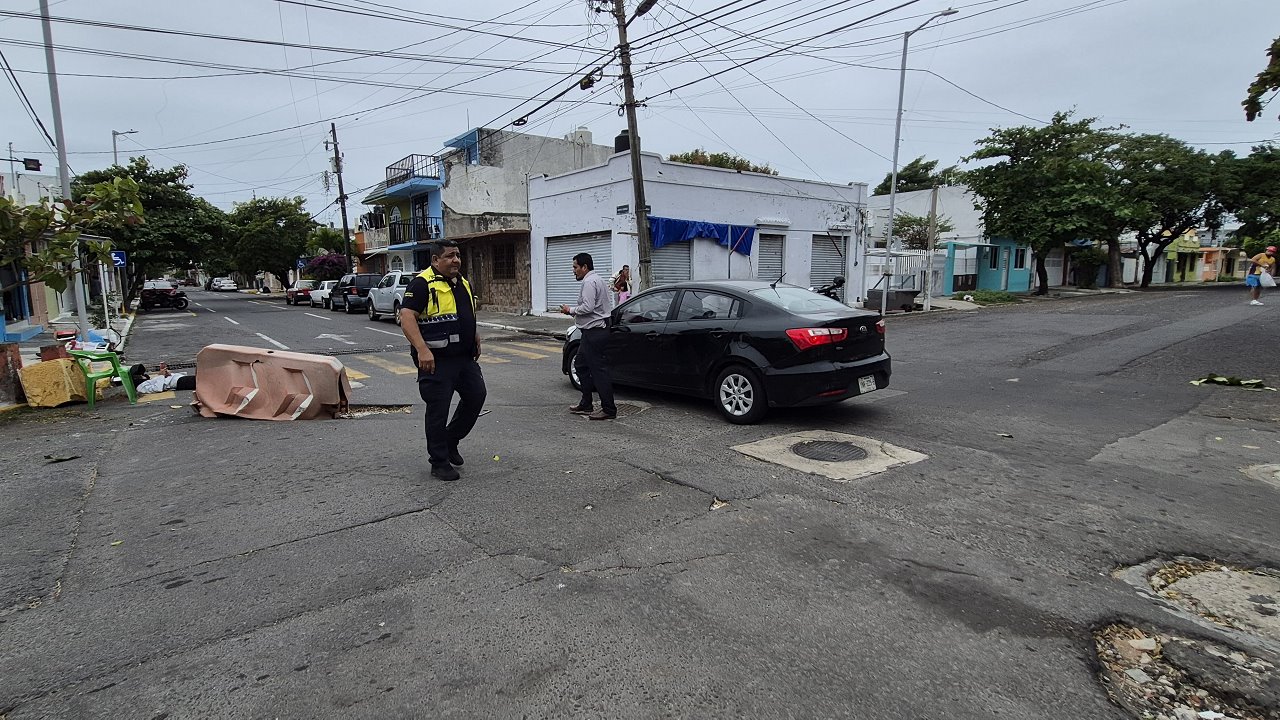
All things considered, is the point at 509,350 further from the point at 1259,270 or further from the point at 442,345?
the point at 1259,270

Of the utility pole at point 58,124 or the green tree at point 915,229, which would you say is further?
the green tree at point 915,229

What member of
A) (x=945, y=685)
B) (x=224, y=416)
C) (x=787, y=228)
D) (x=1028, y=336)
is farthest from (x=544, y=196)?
(x=945, y=685)

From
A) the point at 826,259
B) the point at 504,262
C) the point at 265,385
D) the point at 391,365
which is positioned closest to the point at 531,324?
the point at 504,262

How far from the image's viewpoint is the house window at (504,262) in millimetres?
25531

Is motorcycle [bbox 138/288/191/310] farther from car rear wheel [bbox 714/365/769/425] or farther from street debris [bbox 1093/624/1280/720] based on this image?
street debris [bbox 1093/624/1280/720]

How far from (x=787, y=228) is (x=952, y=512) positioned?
1910 cm

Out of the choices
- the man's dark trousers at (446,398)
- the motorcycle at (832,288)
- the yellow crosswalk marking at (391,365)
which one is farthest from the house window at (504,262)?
the man's dark trousers at (446,398)

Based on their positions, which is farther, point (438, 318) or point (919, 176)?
point (919, 176)

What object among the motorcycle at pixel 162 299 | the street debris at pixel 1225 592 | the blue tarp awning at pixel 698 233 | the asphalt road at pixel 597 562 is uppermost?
the blue tarp awning at pixel 698 233

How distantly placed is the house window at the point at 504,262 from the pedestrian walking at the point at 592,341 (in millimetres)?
18853

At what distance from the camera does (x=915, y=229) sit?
36969 mm

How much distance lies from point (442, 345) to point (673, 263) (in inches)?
617

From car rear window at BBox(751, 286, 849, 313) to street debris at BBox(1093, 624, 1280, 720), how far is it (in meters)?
4.03

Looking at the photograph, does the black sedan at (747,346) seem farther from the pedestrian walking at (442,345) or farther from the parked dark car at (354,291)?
the parked dark car at (354,291)
